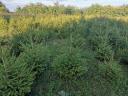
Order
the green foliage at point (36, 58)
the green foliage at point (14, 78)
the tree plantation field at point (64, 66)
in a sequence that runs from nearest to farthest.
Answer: the green foliage at point (14, 78), the tree plantation field at point (64, 66), the green foliage at point (36, 58)

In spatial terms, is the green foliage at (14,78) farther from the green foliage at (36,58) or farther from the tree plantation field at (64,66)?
the green foliage at (36,58)

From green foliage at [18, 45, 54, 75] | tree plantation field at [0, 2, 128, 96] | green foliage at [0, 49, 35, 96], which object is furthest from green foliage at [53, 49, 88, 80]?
green foliage at [0, 49, 35, 96]

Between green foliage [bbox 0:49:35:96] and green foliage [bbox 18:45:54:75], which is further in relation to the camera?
green foliage [bbox 18:45:54:75]

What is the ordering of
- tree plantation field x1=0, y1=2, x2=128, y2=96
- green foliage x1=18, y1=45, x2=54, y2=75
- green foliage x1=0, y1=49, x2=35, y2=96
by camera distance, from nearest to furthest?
green foliage x1=0, y1=49, x2=35, y2=96, tree plantation field x1=0, y1=2, x2=128, y2=96, green foliage x1=18, y1=45, x2=54, y2=75

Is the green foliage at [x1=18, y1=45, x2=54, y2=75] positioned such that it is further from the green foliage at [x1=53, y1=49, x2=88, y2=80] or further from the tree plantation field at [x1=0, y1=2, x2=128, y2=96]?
the green foliage at [x1=53, y1=49, x2=88, y2=80]

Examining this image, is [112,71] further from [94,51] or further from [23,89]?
[23,89]

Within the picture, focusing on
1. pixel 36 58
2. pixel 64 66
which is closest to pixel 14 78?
pixel 36 58

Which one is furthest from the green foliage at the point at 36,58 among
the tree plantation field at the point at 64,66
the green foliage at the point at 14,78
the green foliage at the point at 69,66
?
the green foliage at the point at 14,78

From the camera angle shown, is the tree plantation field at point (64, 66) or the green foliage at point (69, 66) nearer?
the tree plantation field at point (64, 66)

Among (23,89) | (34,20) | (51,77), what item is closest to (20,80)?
(23,89)

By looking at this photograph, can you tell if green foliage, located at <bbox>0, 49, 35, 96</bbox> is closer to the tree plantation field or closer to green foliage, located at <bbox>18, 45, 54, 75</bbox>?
the tree plantation field

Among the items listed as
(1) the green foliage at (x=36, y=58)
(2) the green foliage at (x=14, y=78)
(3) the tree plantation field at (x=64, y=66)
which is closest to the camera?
(2) the green foliage at (x=14, y=78)

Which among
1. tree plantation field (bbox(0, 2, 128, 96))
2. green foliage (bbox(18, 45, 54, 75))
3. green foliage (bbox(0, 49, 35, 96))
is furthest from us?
green foliage (bbox(18, 45, 54, 75))

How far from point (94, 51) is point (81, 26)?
3.18 m
